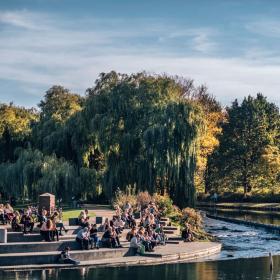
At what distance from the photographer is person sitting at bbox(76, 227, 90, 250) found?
32.9 metres

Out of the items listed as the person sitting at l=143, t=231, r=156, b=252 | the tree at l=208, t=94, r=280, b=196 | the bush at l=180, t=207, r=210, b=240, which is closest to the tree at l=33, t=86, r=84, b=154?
the bush at l=180, t=207, r=210, b=240

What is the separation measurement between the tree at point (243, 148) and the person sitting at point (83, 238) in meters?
57.3

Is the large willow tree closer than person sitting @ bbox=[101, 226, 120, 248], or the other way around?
person sitting @ bbox=[101, 226, 120, 248]

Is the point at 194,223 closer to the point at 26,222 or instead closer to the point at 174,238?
the point at 174,238

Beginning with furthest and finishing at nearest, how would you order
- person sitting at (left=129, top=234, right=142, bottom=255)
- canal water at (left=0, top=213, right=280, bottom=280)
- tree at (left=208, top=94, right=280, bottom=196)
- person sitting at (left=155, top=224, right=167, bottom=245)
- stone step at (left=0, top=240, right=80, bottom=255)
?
tree at (left=208, top=94, right=280, bottom=196)
person sitting at (left=155, top=224, right=167, bottom=245)
person sitting at (left=129, top=234, right=142, bottom=255)
stone step at (left=0, top=240, right=80, bottom=255)
canal water at (left=0, top=213, right=280, bottom=280)

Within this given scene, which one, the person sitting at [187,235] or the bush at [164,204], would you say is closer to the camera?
the person sitting at [187,235]

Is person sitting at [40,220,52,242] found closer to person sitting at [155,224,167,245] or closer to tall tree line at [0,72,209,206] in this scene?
person sitting at [155,224,167,245]

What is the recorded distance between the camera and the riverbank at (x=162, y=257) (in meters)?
30.7

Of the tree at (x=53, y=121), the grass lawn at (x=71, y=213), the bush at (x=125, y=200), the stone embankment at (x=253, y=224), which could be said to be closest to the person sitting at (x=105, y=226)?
the grass lawn at (x=71, y=213)

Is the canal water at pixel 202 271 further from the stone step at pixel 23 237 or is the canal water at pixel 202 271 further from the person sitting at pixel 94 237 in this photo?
the stone step at pixel 23 237

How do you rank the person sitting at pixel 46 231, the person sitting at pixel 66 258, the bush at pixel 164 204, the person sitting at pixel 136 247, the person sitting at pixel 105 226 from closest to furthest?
the person sitting at pixel 66 258
the person sitting at pixel 46 231
the person sitting at pixel 136 247
the person sitting at pixel 105 226
the bush at pixel 164 204

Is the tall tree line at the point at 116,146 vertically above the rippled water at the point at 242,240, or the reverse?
the tall tree line at the point at 116,146

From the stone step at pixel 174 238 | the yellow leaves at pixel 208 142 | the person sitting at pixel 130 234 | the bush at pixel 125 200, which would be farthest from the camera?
the yellow leaves at pixel 208 142

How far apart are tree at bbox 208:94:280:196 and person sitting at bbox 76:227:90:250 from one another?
57299mm
